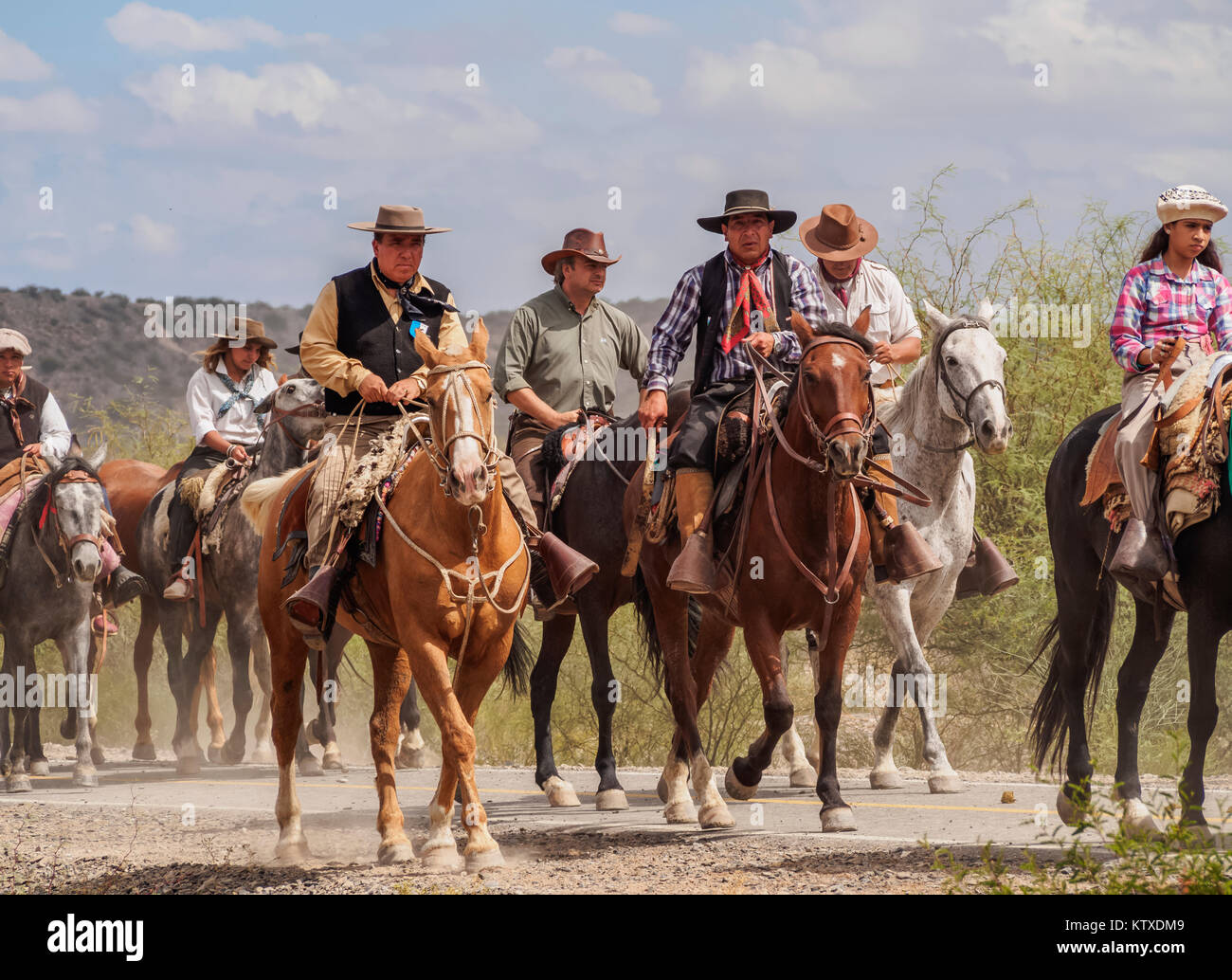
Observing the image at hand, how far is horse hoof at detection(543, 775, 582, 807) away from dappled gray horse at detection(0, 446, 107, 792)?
460cm

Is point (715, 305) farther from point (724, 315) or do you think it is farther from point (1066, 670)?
point (1066, 670)

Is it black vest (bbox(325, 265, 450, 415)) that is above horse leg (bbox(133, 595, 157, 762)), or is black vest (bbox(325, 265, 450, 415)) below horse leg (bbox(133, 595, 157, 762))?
above

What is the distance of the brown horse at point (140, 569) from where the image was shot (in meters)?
16.3

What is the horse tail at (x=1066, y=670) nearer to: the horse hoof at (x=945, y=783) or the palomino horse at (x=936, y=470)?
the horse hoof at (x=945, y=783)

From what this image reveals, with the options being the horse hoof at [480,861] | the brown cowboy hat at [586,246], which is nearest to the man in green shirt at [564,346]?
the brown cowboy hat at [586,246]

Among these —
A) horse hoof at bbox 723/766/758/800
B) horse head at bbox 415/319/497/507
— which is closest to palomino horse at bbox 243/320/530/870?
horse head at bbox 415/319/497/507

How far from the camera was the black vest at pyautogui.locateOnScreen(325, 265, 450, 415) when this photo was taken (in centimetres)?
963

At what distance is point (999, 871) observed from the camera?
6762 millimetres

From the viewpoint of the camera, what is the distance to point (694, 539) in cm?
969

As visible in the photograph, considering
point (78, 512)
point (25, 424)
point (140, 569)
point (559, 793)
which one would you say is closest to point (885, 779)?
point (559, 793)

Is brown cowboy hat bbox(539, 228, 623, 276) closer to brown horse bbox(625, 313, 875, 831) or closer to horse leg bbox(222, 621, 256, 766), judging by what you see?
brown horse bbox(625, 313, 875, 831)

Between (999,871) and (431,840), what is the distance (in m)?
3.05

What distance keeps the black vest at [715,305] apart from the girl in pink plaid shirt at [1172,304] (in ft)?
6.95
